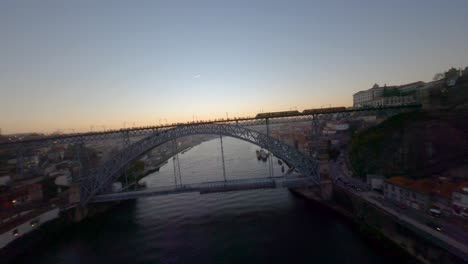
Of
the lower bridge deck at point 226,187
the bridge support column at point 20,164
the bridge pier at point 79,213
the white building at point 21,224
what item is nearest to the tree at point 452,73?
the lower bridge deck at point 226,187

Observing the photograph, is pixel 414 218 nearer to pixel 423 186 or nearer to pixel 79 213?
pixel 423 186

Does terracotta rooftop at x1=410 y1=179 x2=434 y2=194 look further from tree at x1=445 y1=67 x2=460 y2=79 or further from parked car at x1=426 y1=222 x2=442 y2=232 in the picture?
tree at x1=445 y1=67 x2=460 y2=79

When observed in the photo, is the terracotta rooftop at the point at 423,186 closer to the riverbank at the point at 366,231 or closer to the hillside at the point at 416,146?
the hillside at the point at 416,146

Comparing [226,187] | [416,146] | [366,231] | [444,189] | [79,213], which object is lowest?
[366,231]

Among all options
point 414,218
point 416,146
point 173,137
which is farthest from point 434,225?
point 173,137

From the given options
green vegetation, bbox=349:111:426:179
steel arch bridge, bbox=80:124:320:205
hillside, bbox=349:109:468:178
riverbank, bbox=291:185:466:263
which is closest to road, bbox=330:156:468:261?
riverbank, bbox=291:185:466:263

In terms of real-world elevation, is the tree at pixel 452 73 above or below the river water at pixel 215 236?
above
